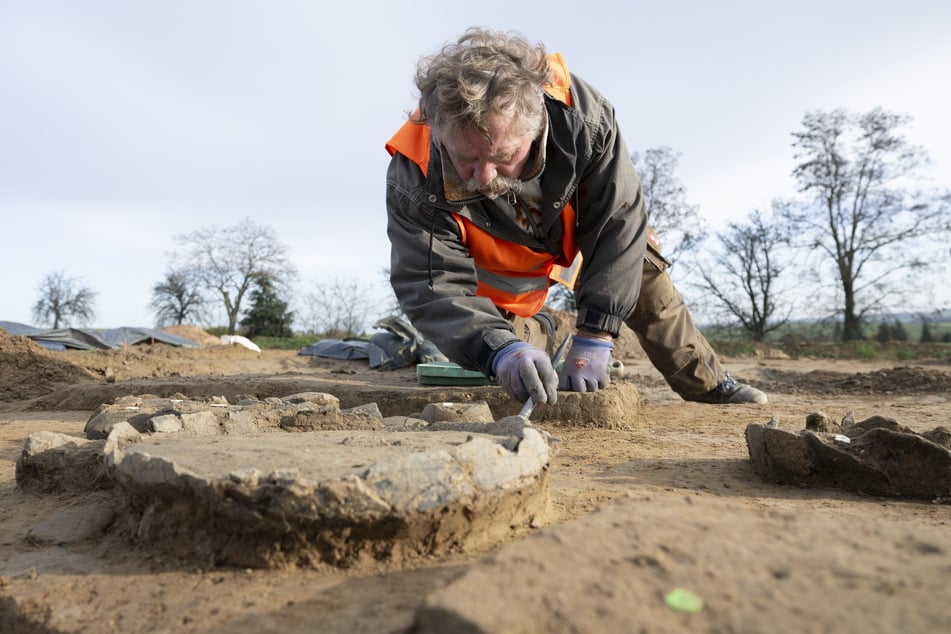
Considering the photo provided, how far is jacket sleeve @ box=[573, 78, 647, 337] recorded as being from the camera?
3.23m

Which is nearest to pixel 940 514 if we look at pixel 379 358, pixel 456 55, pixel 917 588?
pixel 917 588

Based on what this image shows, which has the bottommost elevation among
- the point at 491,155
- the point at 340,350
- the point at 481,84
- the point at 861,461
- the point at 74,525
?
the point at 74,525

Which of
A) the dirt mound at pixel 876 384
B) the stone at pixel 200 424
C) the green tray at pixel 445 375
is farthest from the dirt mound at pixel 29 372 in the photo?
the dirt mound at pixel 876 384

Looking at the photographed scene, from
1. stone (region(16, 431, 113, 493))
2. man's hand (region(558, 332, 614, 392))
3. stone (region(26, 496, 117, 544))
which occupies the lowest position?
stone (region(26, 496, 117, 544))

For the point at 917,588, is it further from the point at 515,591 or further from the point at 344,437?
the point at 344,437

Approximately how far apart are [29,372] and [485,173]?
5.57m

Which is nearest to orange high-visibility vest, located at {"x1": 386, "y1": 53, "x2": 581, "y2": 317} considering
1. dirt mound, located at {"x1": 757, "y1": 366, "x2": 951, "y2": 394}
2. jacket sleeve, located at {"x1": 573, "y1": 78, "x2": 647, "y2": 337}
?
jacket sleeve, located at {"x1": 573, "y1": 78, "x2": 647, "y2": 337}

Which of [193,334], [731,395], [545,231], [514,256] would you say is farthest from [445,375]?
[193,334]

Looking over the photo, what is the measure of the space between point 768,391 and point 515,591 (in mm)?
5837

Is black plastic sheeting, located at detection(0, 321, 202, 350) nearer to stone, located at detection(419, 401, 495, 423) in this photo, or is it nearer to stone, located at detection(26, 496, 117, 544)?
stone, located at detection(419, 401, 495, 423)

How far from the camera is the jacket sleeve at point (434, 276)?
2.96 meters

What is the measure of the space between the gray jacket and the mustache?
124 mm

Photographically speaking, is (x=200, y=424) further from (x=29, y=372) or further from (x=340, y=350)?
(x=340, y=350)

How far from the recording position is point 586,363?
326cm
